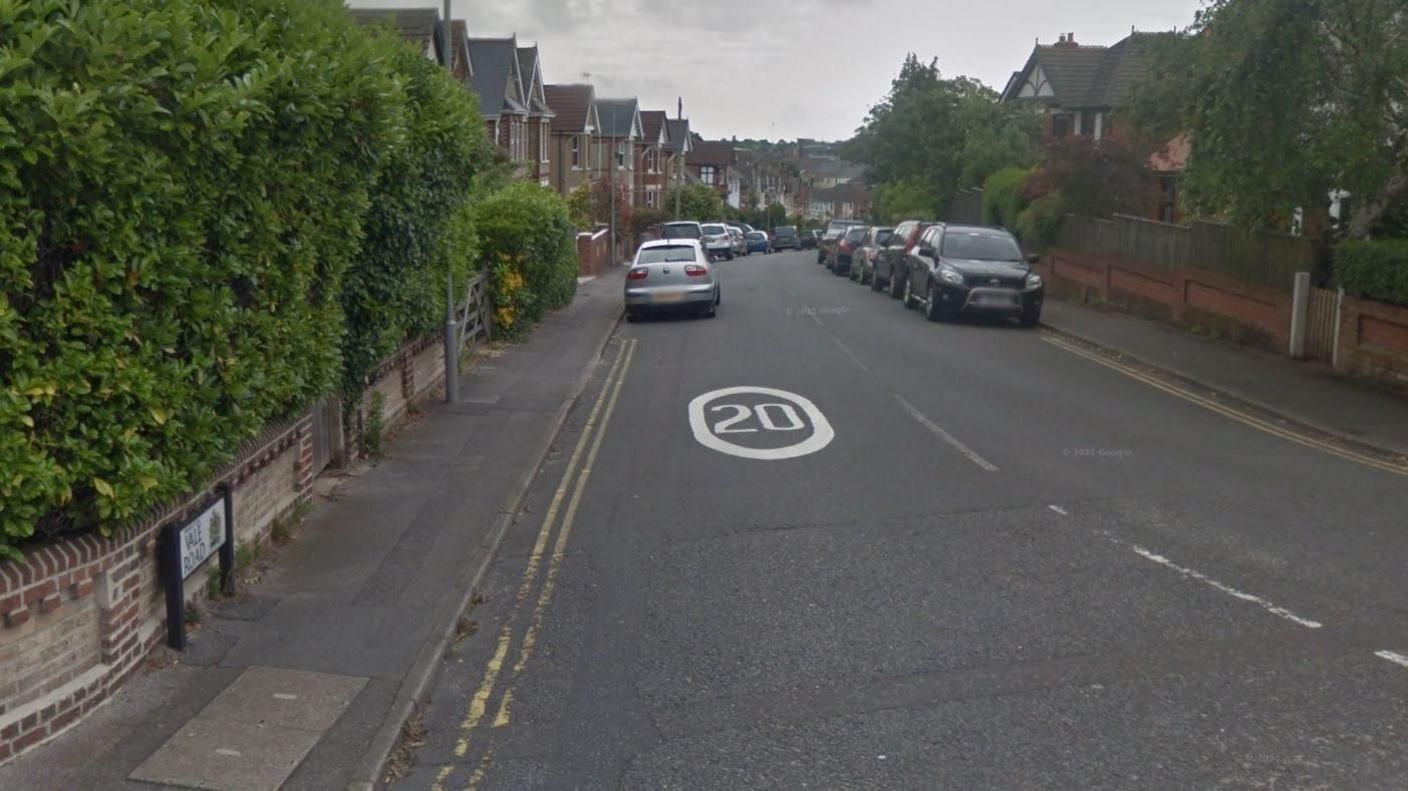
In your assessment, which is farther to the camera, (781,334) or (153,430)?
(781,334)

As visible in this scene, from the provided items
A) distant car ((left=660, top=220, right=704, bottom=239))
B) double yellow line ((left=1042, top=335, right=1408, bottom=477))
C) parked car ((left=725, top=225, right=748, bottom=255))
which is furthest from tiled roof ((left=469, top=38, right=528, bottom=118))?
double yellow line ((left=1042, top=335, right=1408, bottom=477))

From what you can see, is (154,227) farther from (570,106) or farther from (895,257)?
(570,106)

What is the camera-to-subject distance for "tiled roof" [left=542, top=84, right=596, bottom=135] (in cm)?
6131

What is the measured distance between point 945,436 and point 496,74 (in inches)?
1420

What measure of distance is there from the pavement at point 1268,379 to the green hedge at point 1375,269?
1192 millimetres

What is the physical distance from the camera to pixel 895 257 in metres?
33.4

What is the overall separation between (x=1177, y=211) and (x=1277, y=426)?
21.4 meters

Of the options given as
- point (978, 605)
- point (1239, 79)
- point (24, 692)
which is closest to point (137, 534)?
point (24, 692)

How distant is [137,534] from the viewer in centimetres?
736

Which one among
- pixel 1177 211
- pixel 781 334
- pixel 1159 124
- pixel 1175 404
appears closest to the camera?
pixel 1175 404

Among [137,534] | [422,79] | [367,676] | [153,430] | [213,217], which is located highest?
[422,79]

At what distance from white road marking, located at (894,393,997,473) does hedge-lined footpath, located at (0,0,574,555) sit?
244 inches

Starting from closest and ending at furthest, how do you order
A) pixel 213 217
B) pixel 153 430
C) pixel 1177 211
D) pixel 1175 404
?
1. pixel 153 430
2. pixel 213 217
3. pixel 1175 404
4. pixel 1177 211

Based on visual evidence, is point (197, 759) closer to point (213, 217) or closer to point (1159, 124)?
point (213, 217)
